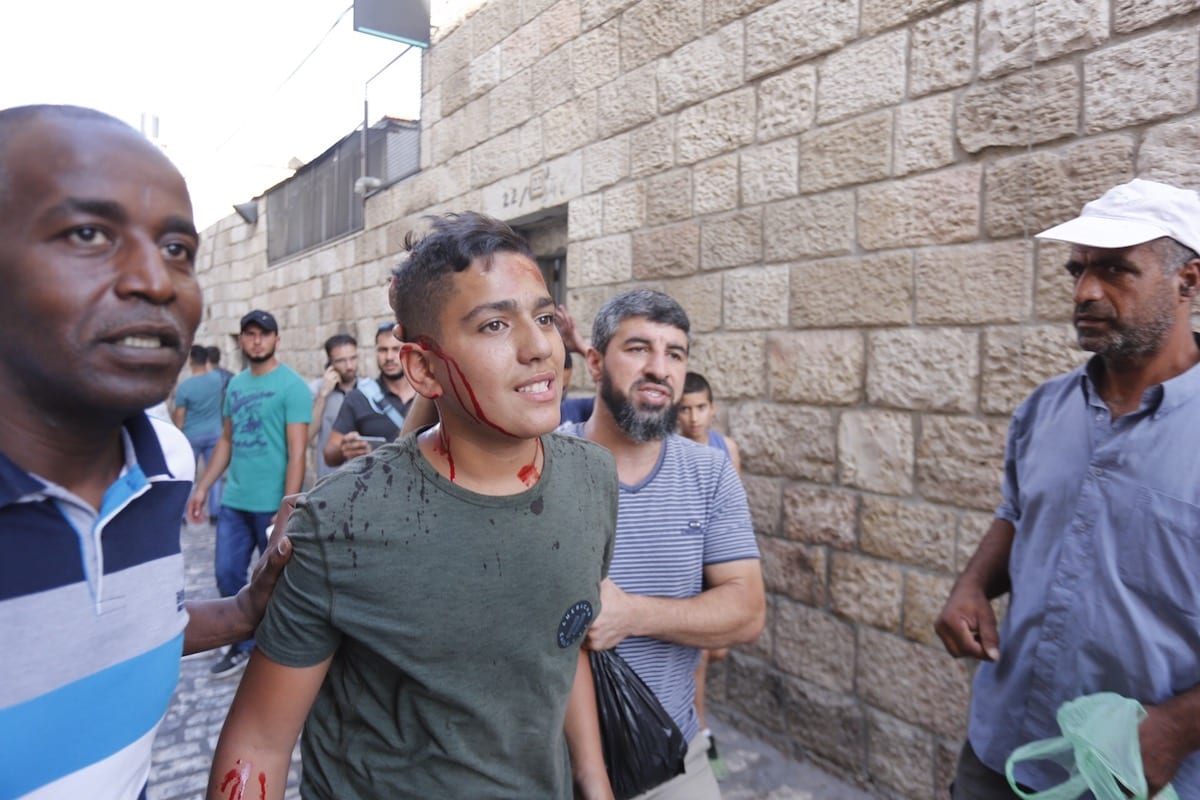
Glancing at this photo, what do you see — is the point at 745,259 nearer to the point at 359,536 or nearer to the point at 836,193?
the point at 836,193

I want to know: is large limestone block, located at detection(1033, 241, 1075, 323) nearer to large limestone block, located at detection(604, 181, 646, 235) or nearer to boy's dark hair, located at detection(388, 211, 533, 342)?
boy's dark hair, located at detection(388, 211, 533, 342)

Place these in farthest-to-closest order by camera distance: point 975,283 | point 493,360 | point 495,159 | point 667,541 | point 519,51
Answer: point 495,159 < point 519,51 < point 975,283 < point 667,541 < point 493,360

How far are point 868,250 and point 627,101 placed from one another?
2.01m

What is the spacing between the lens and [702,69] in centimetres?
409

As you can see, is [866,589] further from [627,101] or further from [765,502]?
[627,101]

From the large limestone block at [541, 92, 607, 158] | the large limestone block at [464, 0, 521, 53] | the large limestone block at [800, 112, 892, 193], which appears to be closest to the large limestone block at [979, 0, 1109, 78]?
the large limestone block at [800, 112, 892, 193]

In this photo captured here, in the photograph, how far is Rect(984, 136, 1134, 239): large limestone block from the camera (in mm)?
2557

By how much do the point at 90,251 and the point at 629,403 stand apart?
4.79 ft

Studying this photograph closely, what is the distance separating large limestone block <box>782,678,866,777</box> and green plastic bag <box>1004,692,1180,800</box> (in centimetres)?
171

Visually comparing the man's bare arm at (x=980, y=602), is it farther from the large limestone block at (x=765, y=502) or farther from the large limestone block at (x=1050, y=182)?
the large limestone block at (x=765, y=502)

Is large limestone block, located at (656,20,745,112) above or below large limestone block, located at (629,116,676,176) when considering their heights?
above

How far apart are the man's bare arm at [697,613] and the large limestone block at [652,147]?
293 centimetres

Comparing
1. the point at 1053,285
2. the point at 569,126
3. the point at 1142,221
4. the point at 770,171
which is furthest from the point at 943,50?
the point at 569,126

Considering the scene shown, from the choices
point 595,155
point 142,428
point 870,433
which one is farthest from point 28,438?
point 595,155
